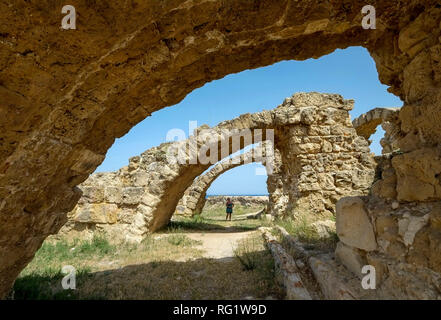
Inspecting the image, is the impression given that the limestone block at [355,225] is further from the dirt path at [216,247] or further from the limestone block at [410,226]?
the dirt path at [216,247]

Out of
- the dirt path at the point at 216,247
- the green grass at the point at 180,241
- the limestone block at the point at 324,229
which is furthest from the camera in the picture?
the green grass at the point at 180,241

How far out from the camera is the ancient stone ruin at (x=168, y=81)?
1.45 m

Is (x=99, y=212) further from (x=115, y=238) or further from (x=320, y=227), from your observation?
(x=320, y=227)

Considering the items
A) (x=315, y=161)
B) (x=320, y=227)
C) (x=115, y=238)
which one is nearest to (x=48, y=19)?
(x=320, y=227)

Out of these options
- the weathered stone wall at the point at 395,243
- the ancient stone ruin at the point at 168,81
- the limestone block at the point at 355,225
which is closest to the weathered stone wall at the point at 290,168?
the ancient stone ruin at the point at 168,81

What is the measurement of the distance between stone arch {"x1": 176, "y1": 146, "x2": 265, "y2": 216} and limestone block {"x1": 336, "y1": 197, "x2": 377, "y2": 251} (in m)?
8.37

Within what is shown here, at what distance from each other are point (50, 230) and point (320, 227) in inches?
169

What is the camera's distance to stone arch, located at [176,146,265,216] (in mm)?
10836

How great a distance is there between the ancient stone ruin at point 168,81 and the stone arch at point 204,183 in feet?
28.1

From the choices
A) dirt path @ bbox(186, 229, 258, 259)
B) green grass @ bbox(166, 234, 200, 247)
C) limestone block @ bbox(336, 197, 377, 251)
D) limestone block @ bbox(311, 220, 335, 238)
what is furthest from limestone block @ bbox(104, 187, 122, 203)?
limestone block @ bbox(336, 197, 377, 251)

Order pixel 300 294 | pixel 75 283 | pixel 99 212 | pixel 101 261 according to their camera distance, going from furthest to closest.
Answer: pixel 99 212, pixel 101 261, pixel 75 283, pixel 300 294

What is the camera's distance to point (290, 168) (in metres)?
7.04

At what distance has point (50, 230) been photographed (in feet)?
7.84

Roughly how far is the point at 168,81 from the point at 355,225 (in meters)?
2.21
